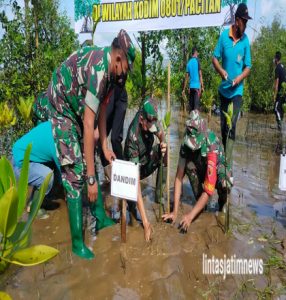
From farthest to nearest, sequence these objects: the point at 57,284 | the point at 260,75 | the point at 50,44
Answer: the point at 260,75 → the point at 50,44 → the point at 57,284

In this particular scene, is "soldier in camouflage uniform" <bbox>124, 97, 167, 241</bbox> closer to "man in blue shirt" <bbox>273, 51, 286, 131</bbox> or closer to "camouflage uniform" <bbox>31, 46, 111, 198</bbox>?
"camouflage uniform" <bbox>31, 46, 111, 198</bbox>

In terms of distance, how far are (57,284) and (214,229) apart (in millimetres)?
1578

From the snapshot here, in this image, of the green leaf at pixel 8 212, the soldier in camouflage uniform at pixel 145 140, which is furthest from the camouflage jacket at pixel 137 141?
the green leaf at pixel 8 212

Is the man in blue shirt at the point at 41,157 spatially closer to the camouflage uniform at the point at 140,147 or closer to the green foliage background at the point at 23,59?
the camouflage uniform at the point at 140,147

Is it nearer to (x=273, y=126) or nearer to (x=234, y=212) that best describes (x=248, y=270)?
(x=234, y=212)

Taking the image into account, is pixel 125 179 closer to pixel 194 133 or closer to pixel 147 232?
pixel 147 232

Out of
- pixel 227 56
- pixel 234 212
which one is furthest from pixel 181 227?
pixel 227 56

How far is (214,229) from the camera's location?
11.6 ft

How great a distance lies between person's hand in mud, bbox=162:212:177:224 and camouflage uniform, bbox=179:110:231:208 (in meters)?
0.40

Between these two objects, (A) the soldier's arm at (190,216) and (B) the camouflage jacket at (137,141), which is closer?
(A) the soldier's arm at (190,216)

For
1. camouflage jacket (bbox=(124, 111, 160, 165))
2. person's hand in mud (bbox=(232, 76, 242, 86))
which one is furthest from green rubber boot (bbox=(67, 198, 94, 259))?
person's hand in mud (bbox=(232, 76, 242, 86))

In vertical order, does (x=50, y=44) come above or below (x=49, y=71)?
above

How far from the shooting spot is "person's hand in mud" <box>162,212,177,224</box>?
11.8 ft

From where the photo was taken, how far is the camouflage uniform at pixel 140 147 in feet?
11.8
